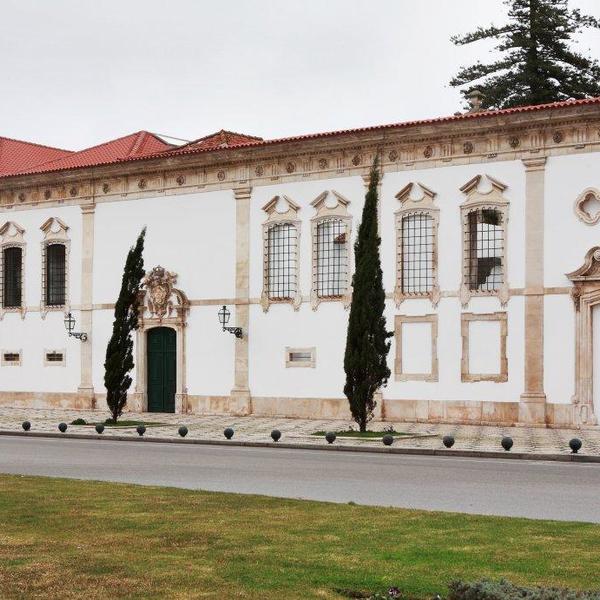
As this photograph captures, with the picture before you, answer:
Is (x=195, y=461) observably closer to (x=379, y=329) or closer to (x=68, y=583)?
(x=379, y=329)

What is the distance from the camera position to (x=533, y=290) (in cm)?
2842

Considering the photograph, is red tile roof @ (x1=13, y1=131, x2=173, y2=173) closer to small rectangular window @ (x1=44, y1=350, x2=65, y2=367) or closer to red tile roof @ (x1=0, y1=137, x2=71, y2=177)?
red tile roof @ (x1=0, y1=137, x2=71, y2=177)

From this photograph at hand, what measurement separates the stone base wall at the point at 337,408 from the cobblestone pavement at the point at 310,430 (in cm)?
44

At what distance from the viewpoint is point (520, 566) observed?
852 cm

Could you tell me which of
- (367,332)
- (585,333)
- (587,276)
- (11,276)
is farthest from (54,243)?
(585,333)

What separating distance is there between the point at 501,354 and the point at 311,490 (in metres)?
15.2

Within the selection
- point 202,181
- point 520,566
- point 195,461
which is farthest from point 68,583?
point 202,181

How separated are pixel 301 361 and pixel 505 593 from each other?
25.8 m

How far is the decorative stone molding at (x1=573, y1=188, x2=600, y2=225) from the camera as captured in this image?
27750mm

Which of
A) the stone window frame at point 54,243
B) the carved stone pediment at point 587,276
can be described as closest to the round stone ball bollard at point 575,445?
the carved stone pediment at point 587,276

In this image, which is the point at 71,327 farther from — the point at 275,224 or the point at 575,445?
the point at 575,445

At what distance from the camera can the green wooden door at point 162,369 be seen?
114 feet

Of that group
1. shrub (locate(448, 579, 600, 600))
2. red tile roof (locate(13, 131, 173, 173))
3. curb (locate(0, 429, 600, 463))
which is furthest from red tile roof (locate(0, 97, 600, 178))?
shrub (locate(448, 579, 600, 600))

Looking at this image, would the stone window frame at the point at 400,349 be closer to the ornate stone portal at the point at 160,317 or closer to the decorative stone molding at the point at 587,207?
the decorative stone molding at the point at 587,207
